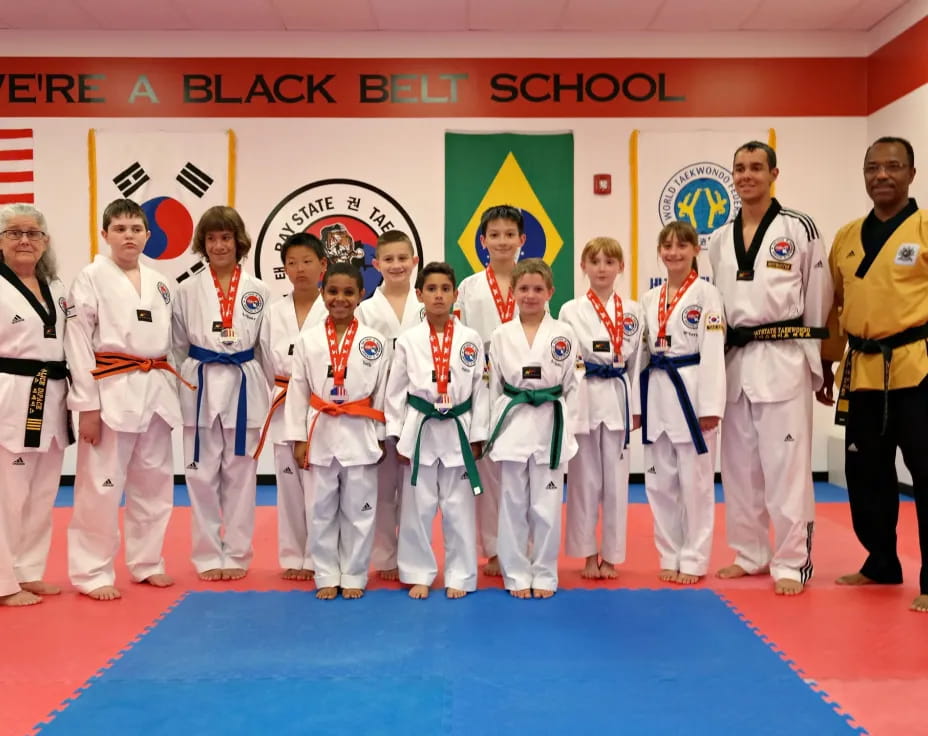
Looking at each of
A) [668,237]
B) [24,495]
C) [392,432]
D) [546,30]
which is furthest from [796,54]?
[24,495]

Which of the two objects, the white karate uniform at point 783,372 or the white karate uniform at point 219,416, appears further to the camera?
the white karate uniform at point 219,416

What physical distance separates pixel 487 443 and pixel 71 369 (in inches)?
70.1

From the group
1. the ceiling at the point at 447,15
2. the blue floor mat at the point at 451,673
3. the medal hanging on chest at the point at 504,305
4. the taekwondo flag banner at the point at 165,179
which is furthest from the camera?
the taekwondo flag banner at the point at 165,179

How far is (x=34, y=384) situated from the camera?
3377 millimetres

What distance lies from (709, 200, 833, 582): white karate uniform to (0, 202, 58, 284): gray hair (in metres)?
2.99

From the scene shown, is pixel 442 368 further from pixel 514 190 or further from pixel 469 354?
pixel 514 190

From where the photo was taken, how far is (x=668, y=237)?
3656mm

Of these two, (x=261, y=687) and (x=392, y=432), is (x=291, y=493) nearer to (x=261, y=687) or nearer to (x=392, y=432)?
(x=392, y=432)

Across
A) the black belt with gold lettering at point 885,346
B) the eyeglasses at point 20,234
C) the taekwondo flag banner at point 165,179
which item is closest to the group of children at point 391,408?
the eyeglasses at point 20,234

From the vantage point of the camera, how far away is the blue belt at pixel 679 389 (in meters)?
3.59

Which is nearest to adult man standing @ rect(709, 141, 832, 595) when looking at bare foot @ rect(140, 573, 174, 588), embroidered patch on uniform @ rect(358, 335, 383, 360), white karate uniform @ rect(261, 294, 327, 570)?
embroidered patch on uniform @ rect(358, 335, 383, 360)

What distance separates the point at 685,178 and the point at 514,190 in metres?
1.38

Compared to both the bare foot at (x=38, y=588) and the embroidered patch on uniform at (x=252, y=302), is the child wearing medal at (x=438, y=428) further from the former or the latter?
the bare foot at (x=38, y=588)

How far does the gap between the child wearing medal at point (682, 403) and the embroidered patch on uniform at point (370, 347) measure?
123 cm
